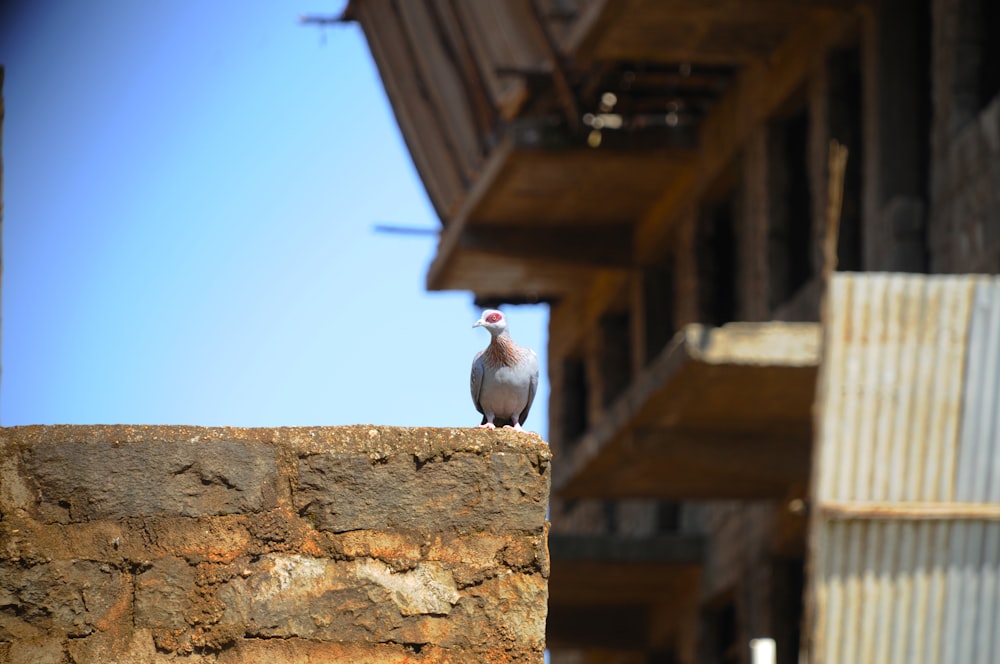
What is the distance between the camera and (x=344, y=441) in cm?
599

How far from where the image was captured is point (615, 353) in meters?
27.9

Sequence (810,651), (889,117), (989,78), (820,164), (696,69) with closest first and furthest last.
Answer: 1. (810,651)
2. (989,78)
3. (889,117)
4. (820,164)
5. (696,69)

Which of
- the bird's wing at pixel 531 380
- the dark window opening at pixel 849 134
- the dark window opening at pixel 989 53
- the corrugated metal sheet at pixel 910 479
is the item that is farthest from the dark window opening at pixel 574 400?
the bird's wing at pixel 531 380

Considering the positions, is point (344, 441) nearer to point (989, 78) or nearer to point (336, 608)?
point (336, 608)

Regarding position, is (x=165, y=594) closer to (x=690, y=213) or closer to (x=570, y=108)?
(x=570, y=108)

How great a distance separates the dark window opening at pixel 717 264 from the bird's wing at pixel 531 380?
15526 mm

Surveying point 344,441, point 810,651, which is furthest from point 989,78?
point 344,441

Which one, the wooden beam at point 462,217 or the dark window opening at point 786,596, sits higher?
the wooden beam at point 462,217

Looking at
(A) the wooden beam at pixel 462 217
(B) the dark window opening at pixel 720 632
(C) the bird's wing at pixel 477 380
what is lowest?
(C) the bird's wing at pixel 477 380

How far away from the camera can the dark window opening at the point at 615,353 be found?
27844 millimetres

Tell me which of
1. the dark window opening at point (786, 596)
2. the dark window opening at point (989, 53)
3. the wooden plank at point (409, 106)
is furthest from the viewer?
the wooden plank at point (409, 106)

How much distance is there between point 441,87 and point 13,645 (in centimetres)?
1980

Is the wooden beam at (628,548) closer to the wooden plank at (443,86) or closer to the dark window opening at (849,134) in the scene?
the wooden plank at (443,86)

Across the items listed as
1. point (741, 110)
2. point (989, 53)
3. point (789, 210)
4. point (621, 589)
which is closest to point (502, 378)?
point (989, 53)
